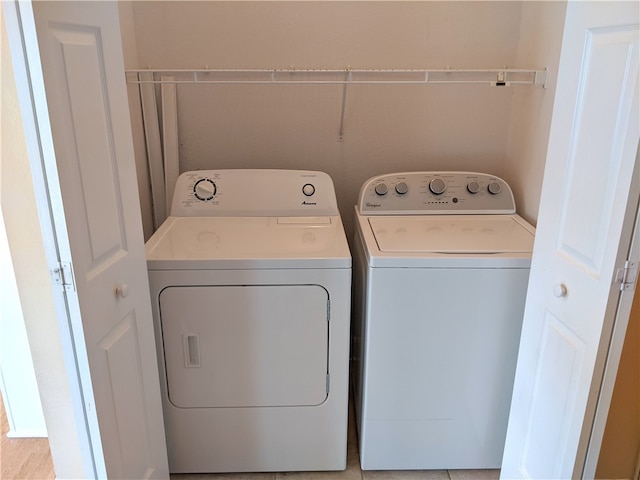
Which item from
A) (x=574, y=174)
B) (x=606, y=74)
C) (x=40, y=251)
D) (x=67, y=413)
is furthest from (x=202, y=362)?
(x=606, y=74)

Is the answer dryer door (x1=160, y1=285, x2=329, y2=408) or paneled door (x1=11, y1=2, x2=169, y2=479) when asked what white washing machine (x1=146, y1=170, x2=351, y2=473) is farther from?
paneled door (x1=11, y1=2, x2=169, y2=479)

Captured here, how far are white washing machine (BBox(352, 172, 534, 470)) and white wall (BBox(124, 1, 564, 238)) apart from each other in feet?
1.44

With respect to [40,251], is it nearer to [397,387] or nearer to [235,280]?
[235,280]

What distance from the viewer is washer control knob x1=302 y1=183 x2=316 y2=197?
2154mm

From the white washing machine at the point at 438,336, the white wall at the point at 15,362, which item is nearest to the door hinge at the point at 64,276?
the white wall at the point at 15,362

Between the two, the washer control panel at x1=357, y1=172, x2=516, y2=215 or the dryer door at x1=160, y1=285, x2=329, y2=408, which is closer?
the dryer door at x1=160, y1=285, x2=329, y2=408

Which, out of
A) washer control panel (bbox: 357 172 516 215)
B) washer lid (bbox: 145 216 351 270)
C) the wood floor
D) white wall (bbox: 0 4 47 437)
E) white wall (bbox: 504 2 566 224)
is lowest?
the wood floor

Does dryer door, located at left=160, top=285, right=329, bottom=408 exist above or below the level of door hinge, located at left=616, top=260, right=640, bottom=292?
below

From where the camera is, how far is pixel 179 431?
6.04 ft

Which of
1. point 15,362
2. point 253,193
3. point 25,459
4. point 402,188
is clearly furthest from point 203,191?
point 25,459

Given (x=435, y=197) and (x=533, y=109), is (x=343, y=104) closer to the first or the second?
(x=435, y=197)

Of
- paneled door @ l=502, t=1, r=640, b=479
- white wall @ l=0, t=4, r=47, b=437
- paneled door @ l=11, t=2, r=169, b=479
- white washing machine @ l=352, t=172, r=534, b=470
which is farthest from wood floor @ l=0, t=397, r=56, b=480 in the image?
paneled door @ l=502, t=1, r=640, b=479

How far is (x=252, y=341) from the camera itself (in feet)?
5.65

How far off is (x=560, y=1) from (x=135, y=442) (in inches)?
83.8
